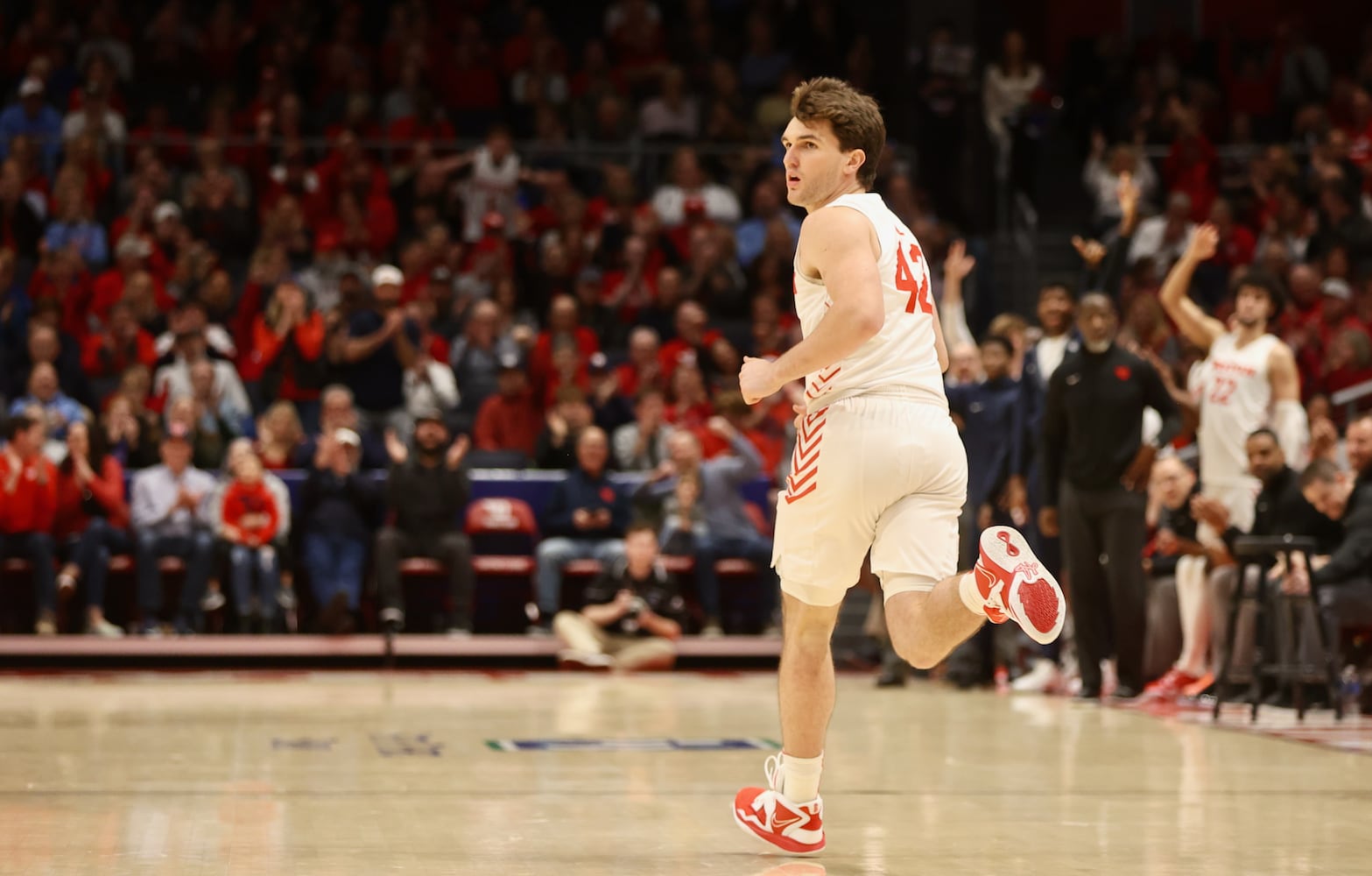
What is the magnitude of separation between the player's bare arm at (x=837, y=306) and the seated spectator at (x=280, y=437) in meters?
9.09

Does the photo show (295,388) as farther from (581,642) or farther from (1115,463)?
(1115,463)

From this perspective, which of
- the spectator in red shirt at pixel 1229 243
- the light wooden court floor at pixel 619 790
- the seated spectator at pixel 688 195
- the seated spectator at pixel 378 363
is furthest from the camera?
the seated spectator at pixel 688 195

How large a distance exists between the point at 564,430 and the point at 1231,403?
533cm

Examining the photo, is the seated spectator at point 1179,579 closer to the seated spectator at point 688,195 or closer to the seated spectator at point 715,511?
the seated spectator at point 715,511

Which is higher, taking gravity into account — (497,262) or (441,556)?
(497,262)

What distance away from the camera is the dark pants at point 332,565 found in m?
12.7

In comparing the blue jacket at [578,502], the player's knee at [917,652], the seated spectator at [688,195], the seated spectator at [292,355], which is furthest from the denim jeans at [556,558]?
the player's knee at [917,652]

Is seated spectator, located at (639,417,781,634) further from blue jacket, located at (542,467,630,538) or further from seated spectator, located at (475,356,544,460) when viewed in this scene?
seated spectator, located at (475,356,544,460)

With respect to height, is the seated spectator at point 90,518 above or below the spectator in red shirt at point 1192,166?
below

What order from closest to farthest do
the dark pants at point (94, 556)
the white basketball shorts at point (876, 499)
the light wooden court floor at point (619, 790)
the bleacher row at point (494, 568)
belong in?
the white basketball shorts at point (876, 499) → the light wooden court floor at point (619, 790) → the dark pants at point (94, 556) → the bleacher row at point (494, 568)

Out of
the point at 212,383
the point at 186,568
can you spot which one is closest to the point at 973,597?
the point at 186,568

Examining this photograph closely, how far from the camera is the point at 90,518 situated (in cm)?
1267

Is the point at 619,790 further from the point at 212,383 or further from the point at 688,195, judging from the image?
the point at 688,195

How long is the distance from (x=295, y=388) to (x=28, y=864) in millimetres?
9719
